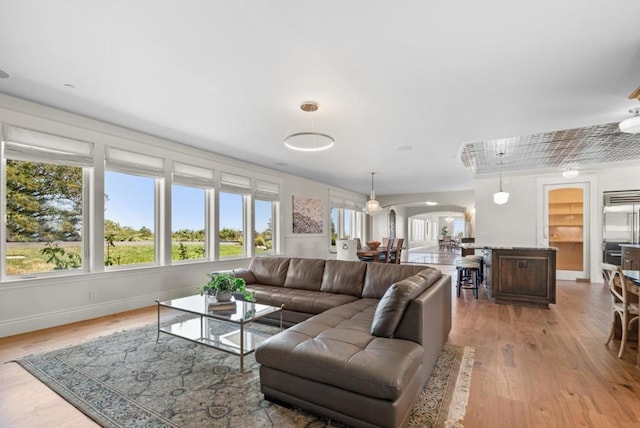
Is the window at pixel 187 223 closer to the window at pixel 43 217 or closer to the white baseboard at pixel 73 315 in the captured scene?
the white baseboard at pixel 73 315

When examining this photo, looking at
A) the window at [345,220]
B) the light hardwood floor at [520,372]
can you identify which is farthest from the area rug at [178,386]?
the window at [345,220]

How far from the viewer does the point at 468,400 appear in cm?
217

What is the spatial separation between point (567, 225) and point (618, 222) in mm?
951

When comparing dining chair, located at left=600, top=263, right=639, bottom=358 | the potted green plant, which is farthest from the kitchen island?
the potted green plant

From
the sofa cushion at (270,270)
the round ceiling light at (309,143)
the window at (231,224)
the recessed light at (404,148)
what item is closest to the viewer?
the round ceiling light at (309,143)

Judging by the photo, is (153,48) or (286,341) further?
(153,48)

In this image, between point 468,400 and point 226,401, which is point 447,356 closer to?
point 468,400

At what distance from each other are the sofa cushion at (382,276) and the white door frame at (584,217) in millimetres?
5505

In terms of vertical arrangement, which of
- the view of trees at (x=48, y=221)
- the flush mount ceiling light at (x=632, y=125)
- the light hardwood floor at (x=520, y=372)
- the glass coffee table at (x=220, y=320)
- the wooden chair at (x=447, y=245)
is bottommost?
the wooden chair at (x=447, y=245)

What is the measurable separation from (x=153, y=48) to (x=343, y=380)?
289cm

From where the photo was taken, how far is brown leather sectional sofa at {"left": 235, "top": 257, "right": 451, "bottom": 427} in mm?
1700

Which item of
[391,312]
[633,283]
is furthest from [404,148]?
[391,312]

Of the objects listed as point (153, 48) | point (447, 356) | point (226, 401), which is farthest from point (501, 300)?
point (153, 48)

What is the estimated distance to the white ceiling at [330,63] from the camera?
211 centimetres
